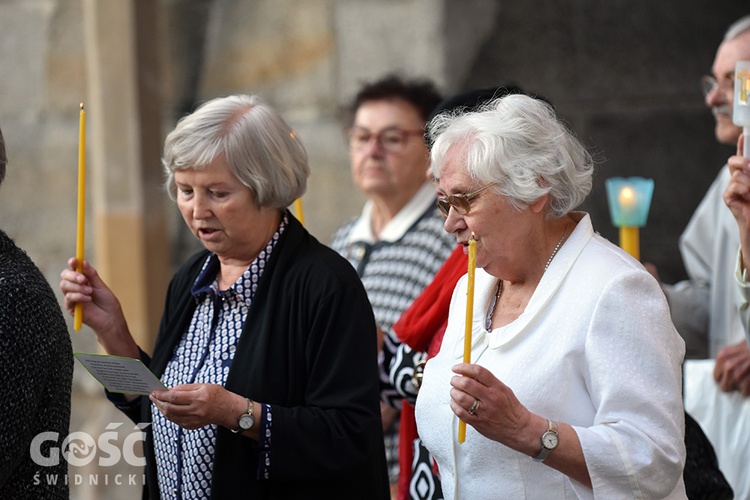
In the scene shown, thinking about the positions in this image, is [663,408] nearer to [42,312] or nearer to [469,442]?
[469,442]

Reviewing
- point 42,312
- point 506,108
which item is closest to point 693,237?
point 506,108

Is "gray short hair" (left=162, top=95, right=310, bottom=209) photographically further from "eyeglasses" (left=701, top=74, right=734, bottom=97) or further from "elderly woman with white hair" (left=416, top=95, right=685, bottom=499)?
"eyeglasses" (left=701, top=74, right=734, bottom=97)

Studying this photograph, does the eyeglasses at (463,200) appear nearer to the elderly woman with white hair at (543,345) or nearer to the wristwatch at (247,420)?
the elderly woman with white hair at (543,345)

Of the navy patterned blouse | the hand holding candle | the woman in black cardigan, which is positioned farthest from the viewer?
the hand holding candle

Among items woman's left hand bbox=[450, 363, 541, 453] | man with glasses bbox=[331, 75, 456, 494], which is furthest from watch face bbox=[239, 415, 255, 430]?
man with glasses bbox=[331, 75, 456, 494]

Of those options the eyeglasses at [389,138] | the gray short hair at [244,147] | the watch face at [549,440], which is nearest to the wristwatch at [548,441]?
the watch face at [549,440]

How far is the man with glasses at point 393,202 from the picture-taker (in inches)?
141

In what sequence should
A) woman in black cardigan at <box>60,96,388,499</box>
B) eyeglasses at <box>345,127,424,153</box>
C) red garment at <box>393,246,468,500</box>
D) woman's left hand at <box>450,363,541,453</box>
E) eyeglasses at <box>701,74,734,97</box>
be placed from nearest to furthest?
woman's left hand at <box>450,363,541,453</box> → woman in black cardigan at <box>60,96,388,499</box> → red garment at <box>393,246,468,500</box> → eyeglasses at <box>701,74,734,97</box> → eyeglasses at <box>345,127,424,153</box>

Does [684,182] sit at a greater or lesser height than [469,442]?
greater

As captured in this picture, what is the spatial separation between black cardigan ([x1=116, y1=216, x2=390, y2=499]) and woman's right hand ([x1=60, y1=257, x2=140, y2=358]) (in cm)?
46

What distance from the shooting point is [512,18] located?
482cm

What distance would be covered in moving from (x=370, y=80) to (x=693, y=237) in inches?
62.8

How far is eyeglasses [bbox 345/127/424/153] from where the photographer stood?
3.92 meters

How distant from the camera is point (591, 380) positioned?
2123 millimetres
